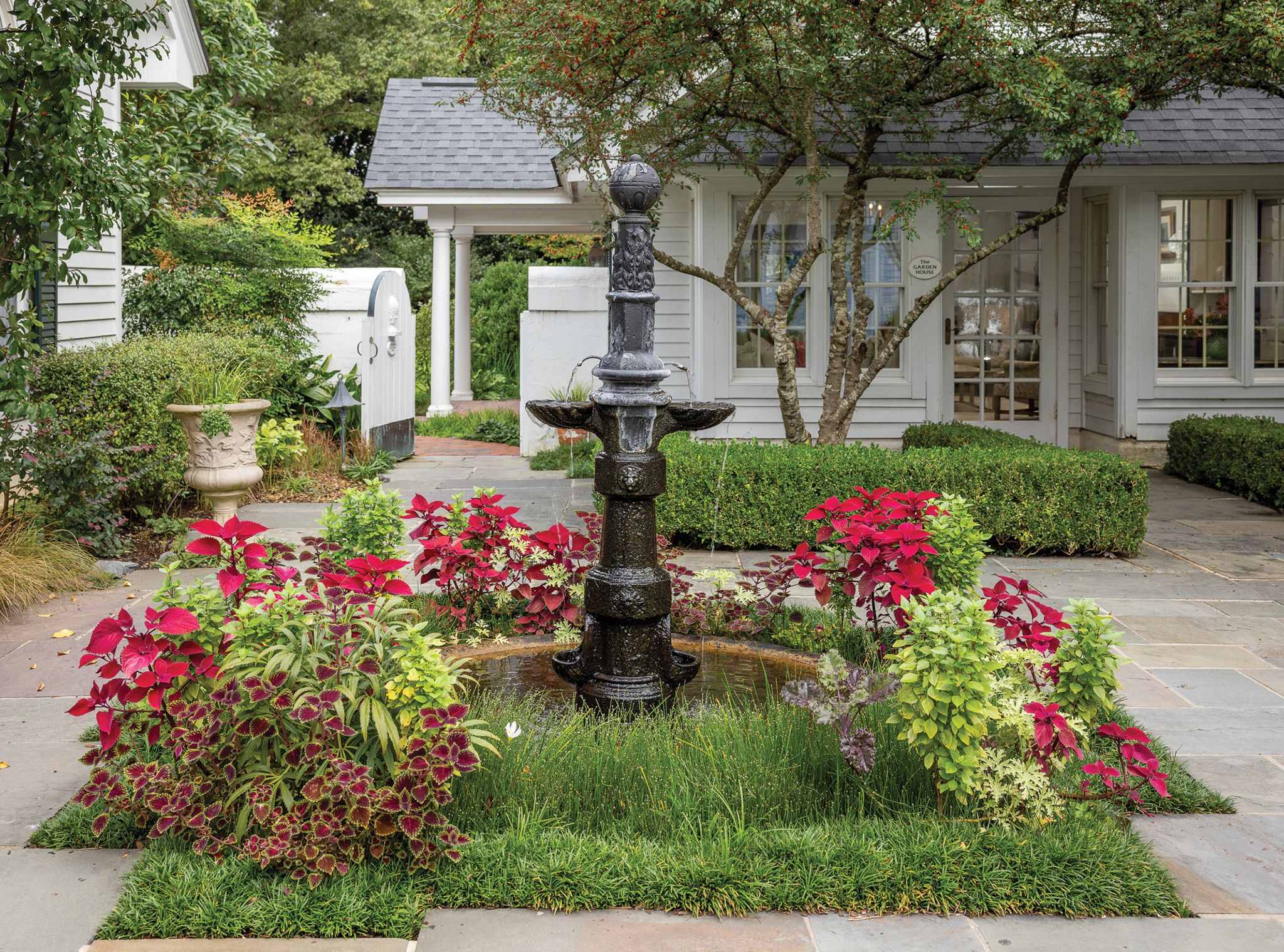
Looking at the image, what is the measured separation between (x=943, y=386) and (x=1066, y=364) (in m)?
1.40

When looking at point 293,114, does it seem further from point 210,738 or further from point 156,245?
point 210,738

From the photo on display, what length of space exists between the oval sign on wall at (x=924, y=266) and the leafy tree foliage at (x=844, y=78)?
3.85ft

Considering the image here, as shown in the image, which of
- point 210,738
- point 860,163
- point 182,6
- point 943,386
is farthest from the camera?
point 943,386

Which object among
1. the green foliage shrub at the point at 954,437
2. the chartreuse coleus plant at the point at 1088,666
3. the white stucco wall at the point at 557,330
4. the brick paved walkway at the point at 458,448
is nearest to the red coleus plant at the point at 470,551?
the chartreuse coleus plant at the point at 1088,666

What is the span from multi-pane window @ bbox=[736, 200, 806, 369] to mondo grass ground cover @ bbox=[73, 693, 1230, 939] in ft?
26.2

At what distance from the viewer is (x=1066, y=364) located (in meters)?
12.2

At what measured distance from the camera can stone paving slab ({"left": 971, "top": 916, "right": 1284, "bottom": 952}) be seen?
2.84m

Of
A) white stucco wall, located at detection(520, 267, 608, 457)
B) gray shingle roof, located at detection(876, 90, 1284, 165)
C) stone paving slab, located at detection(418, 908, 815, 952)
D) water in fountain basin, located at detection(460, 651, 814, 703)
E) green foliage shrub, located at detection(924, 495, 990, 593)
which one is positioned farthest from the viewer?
white stucco wall, located at detection(520, 267, 608, 457)

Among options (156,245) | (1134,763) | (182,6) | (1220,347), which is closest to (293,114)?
(156,245)

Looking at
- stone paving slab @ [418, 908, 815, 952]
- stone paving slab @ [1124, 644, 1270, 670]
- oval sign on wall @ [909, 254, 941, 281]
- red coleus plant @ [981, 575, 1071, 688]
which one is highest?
oval sign on wall @ [909, 254, 941, 281]

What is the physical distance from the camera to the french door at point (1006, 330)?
477 inches

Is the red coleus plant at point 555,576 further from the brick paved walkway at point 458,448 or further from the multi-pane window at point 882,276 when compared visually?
the brick paved walkway at point 458,448

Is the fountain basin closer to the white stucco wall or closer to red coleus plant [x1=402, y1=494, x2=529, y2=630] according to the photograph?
red coleus plant [x1=402, y1=494, x2=529, y2=630]

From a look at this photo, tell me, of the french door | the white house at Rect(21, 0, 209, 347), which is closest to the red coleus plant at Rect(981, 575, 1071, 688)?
the white house at Rect(21, 0, 209, 347)
